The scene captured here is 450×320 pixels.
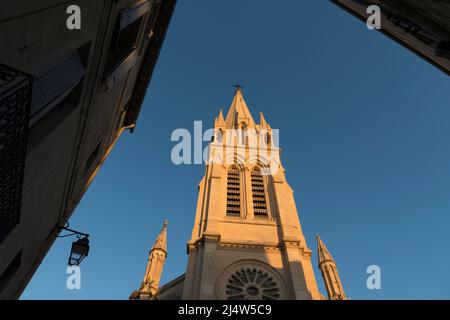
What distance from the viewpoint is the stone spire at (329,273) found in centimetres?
2182

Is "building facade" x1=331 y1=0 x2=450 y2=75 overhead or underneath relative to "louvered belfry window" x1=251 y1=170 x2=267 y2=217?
underneath

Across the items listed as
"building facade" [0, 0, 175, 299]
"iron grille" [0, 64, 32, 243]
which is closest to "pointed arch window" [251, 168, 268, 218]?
"building facade" [0, 0, 175, 299]

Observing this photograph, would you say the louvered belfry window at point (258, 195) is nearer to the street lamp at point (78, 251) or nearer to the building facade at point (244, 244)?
the building facade at point (244, 244)

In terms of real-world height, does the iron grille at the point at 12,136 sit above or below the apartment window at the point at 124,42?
below

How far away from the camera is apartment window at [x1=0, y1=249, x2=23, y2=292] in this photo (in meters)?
6.00

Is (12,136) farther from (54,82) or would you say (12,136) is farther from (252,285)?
(252,285)

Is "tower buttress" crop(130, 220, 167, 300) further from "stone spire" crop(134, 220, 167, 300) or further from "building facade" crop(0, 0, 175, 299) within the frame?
"building facade" crop(0, 0, 175, 299)

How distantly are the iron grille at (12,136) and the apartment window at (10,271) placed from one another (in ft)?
9.19

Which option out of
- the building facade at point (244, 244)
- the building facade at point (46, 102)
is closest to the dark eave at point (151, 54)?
the building facade at point (46, 102)

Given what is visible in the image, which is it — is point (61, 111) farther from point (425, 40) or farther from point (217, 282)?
point (217, 282)

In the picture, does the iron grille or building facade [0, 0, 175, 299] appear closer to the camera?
the iron grille

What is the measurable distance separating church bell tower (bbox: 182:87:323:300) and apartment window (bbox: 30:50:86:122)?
15539mm

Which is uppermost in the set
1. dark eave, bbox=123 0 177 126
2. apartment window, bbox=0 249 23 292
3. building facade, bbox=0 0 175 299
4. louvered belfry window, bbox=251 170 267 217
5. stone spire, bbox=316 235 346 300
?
louvered belfry window, bbox=251 170 267 217

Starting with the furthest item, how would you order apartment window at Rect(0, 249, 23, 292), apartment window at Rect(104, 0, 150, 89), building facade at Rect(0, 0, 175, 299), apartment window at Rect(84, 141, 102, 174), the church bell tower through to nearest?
the church bell tower, apartment window at Rect(84, 141, 102, 174), apartment window at Rect(104, 0, 150, 89), apartment window at Rect(0, 249, 23, 292), building facade at Rect(0, 0, 175, 299)
